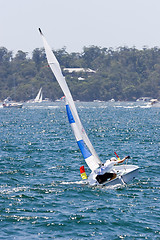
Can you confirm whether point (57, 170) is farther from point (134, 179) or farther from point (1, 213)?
point (1, 213)

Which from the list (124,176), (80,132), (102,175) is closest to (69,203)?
(102,175)

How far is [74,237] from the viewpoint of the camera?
19.4m

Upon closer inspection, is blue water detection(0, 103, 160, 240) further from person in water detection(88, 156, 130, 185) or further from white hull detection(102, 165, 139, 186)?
person in water detection(88, 156, 130, 185)

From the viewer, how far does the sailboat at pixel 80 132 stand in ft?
89.6

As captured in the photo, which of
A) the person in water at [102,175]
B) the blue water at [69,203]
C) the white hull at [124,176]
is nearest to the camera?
the blue water at [69,203]

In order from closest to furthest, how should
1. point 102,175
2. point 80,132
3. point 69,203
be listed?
point 69,203 < point 102,175 < point 80,132

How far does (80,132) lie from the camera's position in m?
28.3

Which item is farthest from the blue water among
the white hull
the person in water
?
the person in water

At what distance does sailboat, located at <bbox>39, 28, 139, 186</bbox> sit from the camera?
1075 inches

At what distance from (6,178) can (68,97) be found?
6.68 meters

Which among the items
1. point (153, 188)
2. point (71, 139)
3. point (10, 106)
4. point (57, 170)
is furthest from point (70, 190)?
A: point (10, 106)

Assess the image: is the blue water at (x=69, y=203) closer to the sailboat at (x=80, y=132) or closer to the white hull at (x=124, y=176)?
the white hull at (x=124, y=176)

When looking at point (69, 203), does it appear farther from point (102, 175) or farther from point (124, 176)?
point (124, 176)

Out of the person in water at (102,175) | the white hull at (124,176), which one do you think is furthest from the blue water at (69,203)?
the person in water at (102,175)
